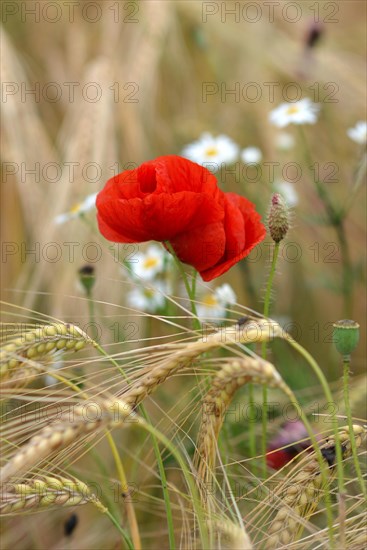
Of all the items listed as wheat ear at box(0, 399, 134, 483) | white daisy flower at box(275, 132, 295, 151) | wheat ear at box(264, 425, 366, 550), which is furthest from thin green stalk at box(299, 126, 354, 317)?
wheat ear at box(0, 399, 134, 483)

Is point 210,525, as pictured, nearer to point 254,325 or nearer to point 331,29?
point 254,325

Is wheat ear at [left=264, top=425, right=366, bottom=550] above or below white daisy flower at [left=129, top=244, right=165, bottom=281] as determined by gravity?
Result: below

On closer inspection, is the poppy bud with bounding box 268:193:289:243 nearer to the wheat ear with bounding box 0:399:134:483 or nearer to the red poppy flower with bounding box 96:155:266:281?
the red poppy flower with bounding box 96:155:266:281

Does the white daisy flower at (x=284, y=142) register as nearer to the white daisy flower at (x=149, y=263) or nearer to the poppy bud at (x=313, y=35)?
the poppy bud at (x=313, y=35)

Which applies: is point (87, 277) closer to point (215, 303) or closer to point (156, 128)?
point (215, 303)

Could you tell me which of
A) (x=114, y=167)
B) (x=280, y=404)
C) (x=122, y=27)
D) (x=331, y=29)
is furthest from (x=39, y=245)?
(x=331, y=29)

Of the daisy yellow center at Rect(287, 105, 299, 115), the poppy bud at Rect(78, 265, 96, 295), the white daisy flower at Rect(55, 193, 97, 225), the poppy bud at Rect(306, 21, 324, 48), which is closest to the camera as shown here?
the poppy bud at Rect(78, 265, 96, 295)
